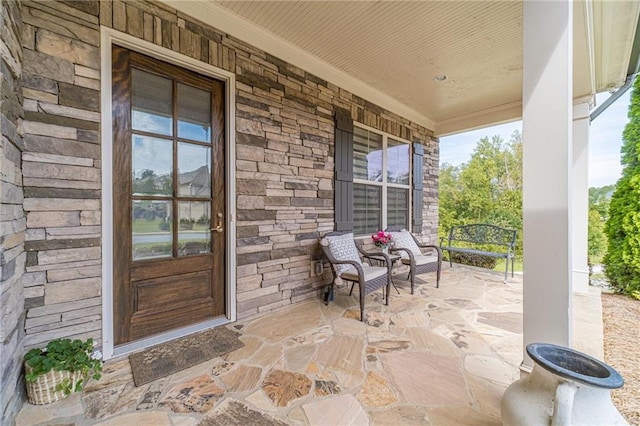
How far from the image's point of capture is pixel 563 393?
906mm

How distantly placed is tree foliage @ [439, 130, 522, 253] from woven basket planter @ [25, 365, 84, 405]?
8269 mm

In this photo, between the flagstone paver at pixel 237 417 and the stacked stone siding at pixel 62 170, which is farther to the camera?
the stacked stone siding at pixel 62 170

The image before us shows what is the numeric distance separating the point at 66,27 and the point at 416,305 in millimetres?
3797

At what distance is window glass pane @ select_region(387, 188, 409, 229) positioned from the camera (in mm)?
4531

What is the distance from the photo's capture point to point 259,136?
267 cm

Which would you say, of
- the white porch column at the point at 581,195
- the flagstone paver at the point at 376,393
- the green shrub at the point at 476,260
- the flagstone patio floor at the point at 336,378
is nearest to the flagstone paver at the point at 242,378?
the flagstone patio floor at the point at 336,378

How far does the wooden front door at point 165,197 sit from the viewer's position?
6.50ft

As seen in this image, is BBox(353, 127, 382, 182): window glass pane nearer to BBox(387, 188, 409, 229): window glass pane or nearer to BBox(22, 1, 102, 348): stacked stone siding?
BBox(387, 188, 409, 229): window glass pane

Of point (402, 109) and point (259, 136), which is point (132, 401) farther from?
point (402, 109)

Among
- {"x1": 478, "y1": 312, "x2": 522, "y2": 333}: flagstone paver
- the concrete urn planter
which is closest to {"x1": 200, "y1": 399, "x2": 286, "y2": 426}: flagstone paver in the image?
the concrete urn planter

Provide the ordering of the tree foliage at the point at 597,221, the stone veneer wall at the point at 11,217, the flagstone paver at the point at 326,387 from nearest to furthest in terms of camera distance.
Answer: the stone veneer wall at the point at 11,217, the flagstone paver at the point at 326,387, the tree foliage at the point at 597,221

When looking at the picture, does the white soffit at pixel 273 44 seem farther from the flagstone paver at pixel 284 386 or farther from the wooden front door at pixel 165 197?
the flagstone paver at pixel 284 386

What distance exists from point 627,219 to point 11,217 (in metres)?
6.05

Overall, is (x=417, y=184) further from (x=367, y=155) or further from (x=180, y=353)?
(x=180, y=353)
